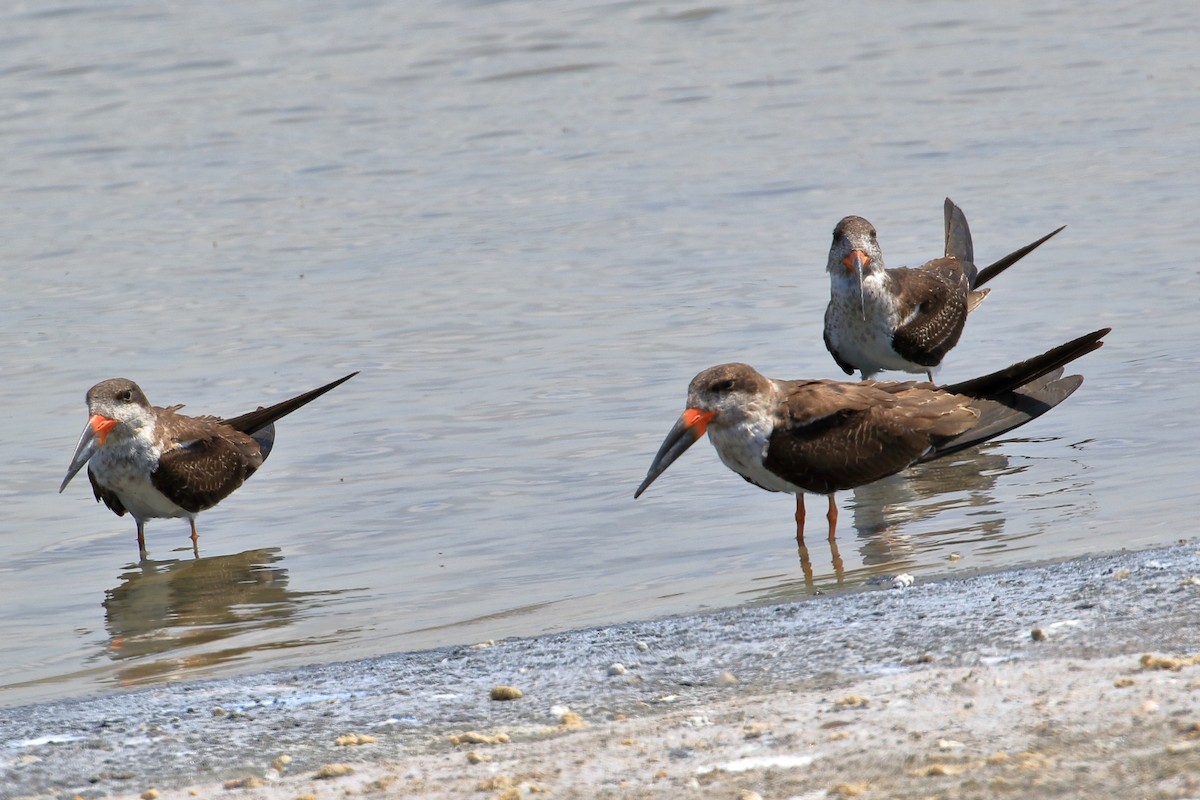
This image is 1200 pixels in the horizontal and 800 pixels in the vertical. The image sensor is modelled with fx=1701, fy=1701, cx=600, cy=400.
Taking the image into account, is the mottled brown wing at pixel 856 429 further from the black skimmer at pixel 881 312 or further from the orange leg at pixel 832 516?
the black skimmer at pixel 881 312

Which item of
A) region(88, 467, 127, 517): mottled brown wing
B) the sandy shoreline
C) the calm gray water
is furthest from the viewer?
region(88, 467, 127, 517): mottled brown wing

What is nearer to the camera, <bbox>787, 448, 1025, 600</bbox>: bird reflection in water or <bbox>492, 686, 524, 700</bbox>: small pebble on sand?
<bbox>492, 686, 524, 700</bbox>: small pebble on sand

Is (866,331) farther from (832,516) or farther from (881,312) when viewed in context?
(832,516)

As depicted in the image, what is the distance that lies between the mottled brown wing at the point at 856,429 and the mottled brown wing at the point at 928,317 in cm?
214

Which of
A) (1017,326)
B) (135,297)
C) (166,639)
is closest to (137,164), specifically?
(135,297)

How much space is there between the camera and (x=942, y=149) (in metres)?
15.3

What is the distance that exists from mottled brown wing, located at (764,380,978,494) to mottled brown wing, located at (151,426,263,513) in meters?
2.91

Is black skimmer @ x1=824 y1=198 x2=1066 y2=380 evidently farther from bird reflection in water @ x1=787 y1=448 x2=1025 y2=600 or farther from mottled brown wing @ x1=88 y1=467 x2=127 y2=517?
mottled brown wing @ x1=88 y1=467 x2=127 y2=517

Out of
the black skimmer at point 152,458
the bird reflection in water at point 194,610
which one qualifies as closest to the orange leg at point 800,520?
the bird reflection in water at point 194,610

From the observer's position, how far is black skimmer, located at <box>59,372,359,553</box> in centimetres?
819

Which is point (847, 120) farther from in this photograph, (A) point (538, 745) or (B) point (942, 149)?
(A) point (538, 745)

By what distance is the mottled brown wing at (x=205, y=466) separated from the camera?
26.9ft

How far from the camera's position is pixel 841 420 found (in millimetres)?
7320

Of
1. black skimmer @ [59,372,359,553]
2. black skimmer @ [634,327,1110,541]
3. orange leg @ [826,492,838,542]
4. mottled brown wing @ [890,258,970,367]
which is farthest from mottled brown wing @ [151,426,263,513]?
mottled brown wing @ [890,258,970,367]
